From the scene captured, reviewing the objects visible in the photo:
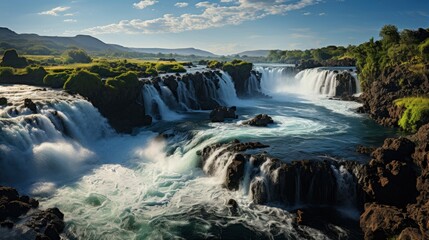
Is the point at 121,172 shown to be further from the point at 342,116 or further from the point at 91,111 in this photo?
the point at 342,116

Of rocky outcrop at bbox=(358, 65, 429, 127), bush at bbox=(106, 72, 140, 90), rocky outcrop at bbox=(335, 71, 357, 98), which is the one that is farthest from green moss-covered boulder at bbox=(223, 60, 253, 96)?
bush at bbox=(106, 72, 140, 90)

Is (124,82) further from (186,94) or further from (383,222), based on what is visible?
(383,222)

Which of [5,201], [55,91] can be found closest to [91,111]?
[55,91]

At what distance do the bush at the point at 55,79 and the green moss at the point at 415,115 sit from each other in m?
47.3

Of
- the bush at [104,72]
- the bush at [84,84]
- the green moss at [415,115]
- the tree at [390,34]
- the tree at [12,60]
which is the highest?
the tree at [390,34]

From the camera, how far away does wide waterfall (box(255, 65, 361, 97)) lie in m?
76.0

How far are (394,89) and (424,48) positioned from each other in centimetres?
815

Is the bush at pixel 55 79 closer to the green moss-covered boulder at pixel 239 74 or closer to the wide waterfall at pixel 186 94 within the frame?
the wide waterfall at pixel 186 94

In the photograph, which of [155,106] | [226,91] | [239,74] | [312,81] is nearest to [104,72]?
[155,106]

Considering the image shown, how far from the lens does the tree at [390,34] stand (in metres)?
65.6

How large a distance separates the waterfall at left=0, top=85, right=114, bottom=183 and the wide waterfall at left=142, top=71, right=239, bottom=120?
10.4 meters

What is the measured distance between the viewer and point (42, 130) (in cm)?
3409

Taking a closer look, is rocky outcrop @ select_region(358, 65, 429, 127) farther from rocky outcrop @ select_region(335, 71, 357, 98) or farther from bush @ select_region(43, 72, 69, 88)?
bush @ select_region(43, 72, 69, 88)

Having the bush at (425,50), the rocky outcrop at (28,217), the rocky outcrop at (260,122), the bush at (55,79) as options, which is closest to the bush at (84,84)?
the bush at (55,79)
